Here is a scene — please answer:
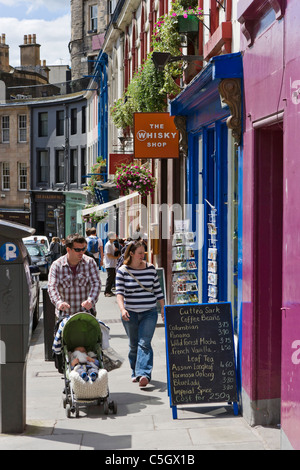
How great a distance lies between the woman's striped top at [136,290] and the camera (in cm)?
934

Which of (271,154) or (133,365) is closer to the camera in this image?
(271,154)

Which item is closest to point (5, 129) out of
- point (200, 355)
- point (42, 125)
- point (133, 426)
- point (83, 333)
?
point (42, 125)

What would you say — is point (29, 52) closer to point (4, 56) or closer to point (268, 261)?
point (4, 56)

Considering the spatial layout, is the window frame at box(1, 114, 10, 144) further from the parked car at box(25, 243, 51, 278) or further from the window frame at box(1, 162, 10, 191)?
the parked car at box(25, 243, 51, 278)

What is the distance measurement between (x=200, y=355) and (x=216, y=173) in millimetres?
3710

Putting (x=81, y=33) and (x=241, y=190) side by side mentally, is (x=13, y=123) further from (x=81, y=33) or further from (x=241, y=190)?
(x=241, y=190)

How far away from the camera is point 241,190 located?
8242mm

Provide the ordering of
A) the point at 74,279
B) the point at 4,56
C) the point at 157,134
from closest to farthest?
the point at 74,279
the point at 157,134
the point at 4,56

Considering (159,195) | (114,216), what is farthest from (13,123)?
(159,195)

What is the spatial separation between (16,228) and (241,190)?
103 inches

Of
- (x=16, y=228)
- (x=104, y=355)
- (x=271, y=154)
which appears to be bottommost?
(x=104, y=355)

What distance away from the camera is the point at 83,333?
8.57m
